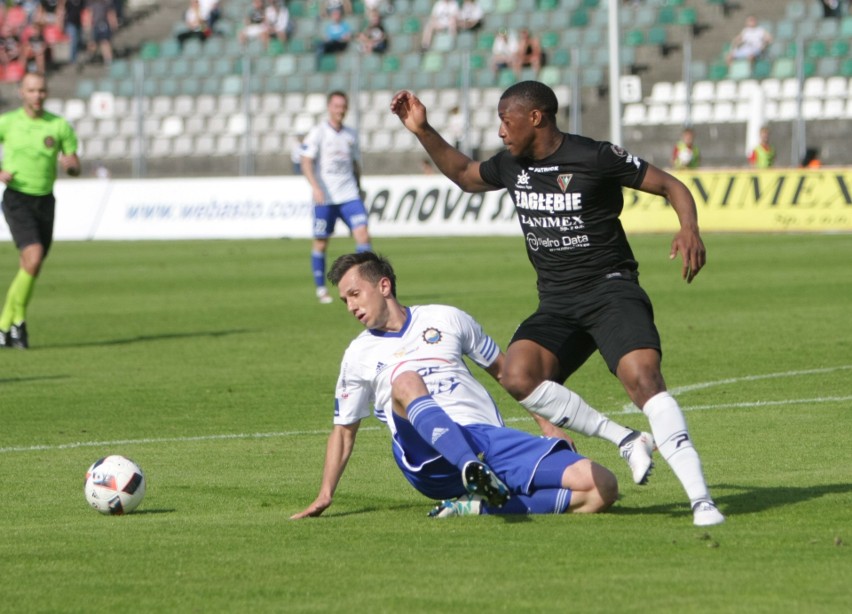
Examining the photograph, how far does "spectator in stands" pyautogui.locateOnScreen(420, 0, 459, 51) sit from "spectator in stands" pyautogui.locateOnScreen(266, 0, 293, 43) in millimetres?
4081

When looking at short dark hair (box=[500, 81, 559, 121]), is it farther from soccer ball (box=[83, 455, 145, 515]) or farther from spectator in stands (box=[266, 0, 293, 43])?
spectator in stands (box=[266, 0, 293, 43])

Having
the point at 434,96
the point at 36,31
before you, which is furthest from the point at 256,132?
the point at 36,31

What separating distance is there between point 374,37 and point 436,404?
118ft

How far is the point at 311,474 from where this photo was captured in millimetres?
8547

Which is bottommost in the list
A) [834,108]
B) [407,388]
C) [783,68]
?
[834,108]

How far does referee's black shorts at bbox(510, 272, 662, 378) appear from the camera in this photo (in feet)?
23.7

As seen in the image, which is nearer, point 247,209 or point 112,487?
point 112,487

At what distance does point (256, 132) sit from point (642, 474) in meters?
35.5

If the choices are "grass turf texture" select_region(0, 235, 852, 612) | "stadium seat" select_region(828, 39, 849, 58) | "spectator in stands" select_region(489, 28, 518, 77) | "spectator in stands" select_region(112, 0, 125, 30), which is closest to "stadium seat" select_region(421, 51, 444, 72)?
"spectator in stands" select_region(489, 28, 518, 77)

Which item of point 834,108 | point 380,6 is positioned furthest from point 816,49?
point 380,6

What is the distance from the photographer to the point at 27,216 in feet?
49.6

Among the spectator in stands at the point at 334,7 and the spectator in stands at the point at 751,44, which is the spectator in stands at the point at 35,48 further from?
the spectator in stands at the point at 751,44

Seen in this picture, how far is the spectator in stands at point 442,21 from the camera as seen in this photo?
41.8 metres

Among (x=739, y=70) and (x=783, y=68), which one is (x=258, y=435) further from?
(x=739, y=70)
